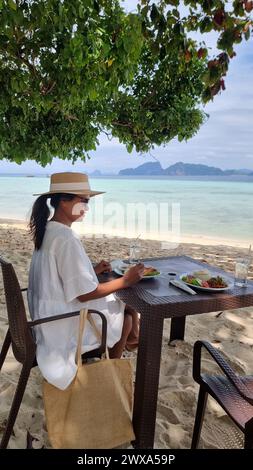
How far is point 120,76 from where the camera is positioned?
3.59 metres

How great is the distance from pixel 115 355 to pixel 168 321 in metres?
1.57

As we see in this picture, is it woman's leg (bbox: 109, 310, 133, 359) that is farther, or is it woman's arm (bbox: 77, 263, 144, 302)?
woman's leg (bbox: 109, 310, 133, 359)

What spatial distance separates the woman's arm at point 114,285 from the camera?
1809 mm

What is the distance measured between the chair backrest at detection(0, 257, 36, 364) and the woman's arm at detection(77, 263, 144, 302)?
0.30m

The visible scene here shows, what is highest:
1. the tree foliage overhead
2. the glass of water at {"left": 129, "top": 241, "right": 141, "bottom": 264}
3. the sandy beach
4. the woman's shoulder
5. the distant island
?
the distant island

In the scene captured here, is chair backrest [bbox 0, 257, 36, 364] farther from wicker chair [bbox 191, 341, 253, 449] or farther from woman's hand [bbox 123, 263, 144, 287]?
wicker chair [bbox 191, 341, 253, 449]

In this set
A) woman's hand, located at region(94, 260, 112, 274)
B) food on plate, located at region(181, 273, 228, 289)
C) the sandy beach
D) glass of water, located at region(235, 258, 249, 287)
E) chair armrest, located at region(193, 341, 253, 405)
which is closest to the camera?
chair armrest, located at region(193, 341, 253, 405)

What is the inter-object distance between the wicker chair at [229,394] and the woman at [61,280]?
0.58 metres

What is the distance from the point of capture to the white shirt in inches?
68.9

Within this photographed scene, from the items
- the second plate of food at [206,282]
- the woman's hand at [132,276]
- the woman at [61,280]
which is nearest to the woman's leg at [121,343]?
the woman at [61,280]

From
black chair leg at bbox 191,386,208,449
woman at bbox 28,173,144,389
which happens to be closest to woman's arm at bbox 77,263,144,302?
woman at bbox 28,173,144,389

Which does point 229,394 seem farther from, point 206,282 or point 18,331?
point 18,331

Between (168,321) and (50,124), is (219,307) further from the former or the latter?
(50,124)

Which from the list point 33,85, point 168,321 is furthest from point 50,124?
point 168,321
